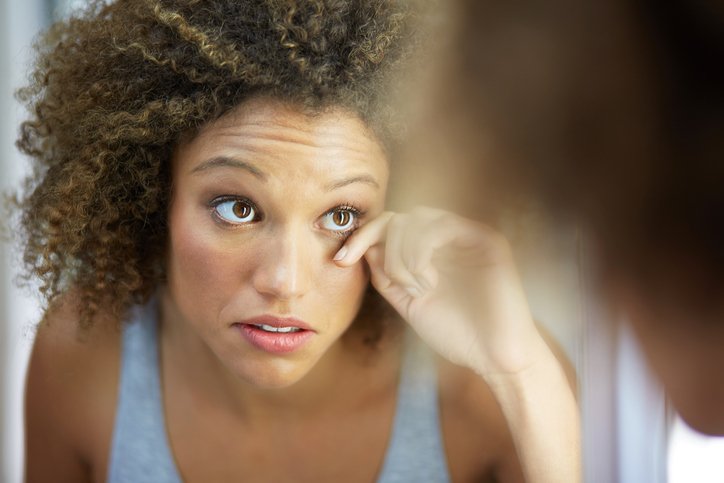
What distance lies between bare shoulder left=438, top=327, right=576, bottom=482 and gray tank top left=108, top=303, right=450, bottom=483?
1cm

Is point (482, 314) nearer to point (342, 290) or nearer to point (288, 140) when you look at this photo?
point (342, 290)

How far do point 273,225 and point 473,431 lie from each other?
1.18 feet

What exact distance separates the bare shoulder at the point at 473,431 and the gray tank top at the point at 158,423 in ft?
0.04

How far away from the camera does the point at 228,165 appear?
690 mm

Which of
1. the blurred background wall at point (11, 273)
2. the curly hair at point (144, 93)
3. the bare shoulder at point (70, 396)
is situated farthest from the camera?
the blurred background wall at point (11, 273)

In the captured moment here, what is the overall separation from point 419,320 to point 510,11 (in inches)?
19.9

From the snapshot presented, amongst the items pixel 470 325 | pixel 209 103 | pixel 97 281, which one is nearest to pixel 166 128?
pixel 209 103

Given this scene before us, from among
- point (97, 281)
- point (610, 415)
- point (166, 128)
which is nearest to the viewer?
point (610, 415)

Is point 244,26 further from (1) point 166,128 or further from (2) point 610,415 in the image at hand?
(2) point 610,415

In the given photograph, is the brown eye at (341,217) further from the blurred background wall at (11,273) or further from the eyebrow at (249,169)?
the blurred background wall at (11,273)

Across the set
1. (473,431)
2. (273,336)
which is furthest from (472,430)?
(273,336)

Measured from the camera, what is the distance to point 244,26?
0.67 m

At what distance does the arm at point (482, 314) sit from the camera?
72 cm

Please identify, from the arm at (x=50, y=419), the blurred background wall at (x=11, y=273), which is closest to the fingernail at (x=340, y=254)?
the arm at (x=50, y=419)
